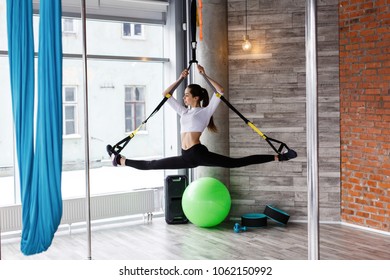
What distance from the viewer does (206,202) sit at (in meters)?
7.44

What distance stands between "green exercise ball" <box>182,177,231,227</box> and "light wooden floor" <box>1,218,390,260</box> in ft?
0.58

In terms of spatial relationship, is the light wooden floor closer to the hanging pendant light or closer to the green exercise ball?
the green exercise ball

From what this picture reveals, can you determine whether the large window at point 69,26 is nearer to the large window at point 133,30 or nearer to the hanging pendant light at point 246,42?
the large window at point 133,30

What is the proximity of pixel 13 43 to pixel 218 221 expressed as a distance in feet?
12.7

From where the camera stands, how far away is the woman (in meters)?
5.27

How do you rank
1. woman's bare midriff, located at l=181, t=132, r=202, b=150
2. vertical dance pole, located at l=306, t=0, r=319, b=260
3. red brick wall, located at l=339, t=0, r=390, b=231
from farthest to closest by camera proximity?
red brick wall, located at l=339, t=0, r=390, b=231
woman's bare midriff, located at l=181, t=132, r=202, b=150
vertical dance pole, located at l=306, t=0, r=319, b=260

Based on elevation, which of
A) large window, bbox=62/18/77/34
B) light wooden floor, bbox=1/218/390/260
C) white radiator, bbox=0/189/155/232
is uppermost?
large window, bbox=62/18/77/34

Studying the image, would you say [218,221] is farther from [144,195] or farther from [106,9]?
[106,9]

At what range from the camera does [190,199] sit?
750 centimetres

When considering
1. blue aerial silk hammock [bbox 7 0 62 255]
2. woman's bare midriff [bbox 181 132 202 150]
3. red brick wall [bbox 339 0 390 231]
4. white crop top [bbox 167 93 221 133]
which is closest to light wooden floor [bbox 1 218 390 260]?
red brick wall [bbox 339 0 390 231]

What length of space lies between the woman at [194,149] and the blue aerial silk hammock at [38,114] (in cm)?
57

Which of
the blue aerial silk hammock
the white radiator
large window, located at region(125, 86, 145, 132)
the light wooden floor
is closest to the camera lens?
the blue aerial silk hammock

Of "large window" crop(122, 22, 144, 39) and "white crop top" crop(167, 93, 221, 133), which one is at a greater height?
"large window" crop(122, 22, 144, 39)
